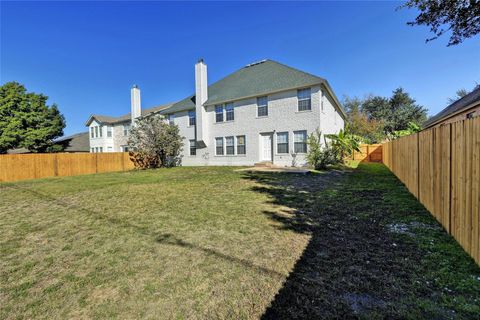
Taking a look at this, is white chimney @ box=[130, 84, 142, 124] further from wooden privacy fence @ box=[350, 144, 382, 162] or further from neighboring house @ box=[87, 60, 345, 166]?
wooden privacy fence @ box=[350, 144, 382, 162]

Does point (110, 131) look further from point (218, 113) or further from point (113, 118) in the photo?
point (218, 113)

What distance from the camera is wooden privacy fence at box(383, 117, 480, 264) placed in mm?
2789

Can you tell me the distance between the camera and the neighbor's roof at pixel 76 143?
31.8m

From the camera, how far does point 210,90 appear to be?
21328 millimetres

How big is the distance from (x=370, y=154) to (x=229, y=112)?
1416 centimetres

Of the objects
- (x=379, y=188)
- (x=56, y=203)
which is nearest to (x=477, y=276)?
(x=379, y=188)

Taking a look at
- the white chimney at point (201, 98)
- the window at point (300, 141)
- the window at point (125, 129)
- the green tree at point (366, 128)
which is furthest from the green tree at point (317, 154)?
the window at point (125, 129)

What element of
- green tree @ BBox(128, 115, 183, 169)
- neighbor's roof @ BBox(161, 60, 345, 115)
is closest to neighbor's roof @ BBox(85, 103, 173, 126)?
neighbor's roof @ BBox(161, 60, 345, 115)

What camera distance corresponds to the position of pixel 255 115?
17469mm

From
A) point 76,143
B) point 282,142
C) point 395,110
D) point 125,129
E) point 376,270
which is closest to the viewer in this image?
point 376,270

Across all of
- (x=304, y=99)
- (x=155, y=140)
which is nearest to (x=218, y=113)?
(x=155, y=140)

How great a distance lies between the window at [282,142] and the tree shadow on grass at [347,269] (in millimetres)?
10988

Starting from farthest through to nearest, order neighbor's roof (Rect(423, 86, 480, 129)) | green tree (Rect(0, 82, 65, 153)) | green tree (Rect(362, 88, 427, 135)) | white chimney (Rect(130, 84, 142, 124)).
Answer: green tree (Rect(362, 88, 427, 135)) → white chimney (Rect(130, 84, 142, 124)) → green tree (Rect(0, 82, 65, 153)) → neighbor's roof (Rect(423, 86, 480, 129))

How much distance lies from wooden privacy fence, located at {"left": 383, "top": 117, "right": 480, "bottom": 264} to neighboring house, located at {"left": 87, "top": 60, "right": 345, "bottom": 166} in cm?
1049
